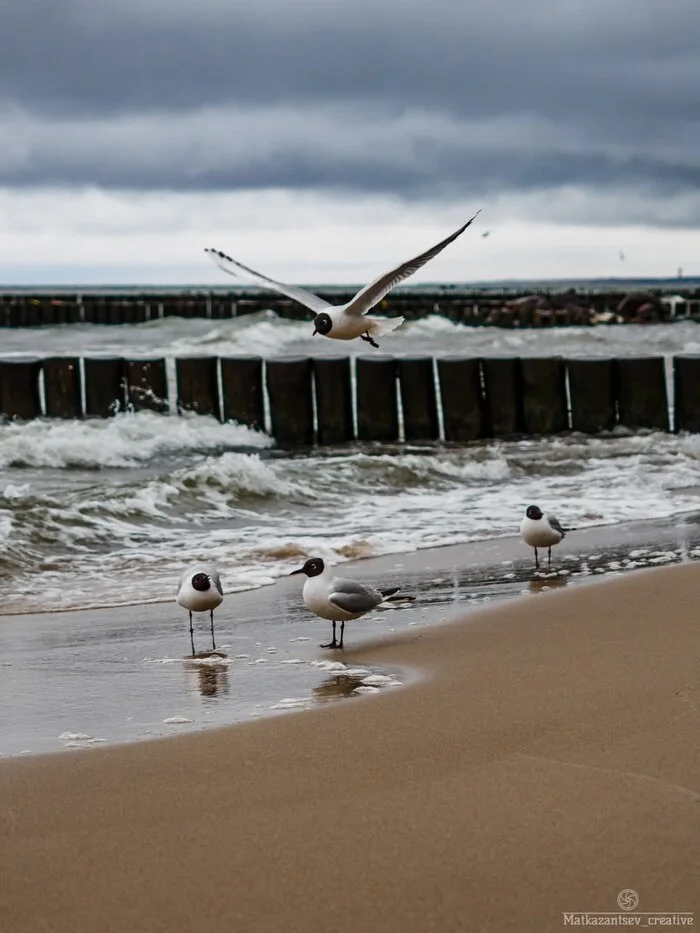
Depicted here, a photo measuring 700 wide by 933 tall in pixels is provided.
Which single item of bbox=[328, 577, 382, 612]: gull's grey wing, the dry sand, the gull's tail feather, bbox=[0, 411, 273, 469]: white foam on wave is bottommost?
the dry sand

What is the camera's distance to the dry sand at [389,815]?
2537mm

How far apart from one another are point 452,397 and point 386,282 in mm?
6141

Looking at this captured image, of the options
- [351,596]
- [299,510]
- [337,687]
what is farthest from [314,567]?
[299,510]

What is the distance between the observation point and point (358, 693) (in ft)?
14.1

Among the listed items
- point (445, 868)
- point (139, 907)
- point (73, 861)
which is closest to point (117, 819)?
point (73, 861)

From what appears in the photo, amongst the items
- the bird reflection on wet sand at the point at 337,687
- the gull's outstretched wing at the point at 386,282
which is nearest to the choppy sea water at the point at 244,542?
the bird reflection on wet sand at the point at 337,687

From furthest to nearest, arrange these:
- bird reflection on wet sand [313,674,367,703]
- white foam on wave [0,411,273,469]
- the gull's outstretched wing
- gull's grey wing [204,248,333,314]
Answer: white foam on wave [0,411,273,469]
gull's grey wing [204,248,333,314]
the gull's outstretched wing
bird reflection on wet sand [313,674,367,703]

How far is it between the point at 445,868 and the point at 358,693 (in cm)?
164

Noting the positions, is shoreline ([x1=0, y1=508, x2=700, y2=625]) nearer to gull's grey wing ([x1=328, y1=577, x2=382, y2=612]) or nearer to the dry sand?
gull's grey wing ([x1=328, y1=577, x2=382, y2=612])

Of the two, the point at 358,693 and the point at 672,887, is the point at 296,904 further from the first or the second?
the point at 358,693

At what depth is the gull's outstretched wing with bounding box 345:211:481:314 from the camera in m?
6.75

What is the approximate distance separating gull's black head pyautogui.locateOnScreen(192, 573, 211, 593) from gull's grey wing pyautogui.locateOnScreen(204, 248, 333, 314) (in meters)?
2.38

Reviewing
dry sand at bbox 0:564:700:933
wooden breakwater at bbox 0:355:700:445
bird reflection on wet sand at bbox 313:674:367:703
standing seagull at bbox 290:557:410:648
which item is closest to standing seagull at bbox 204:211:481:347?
standing seagull at bbox 290:557:410:648

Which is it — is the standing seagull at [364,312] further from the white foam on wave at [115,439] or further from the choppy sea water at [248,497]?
the white foam on wave at [115,439]
